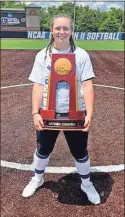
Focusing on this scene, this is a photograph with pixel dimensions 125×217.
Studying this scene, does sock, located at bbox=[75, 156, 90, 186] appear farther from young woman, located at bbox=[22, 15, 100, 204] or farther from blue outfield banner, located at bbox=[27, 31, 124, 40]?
blue outfield banner, located at bbox=[27, 31, 124, 40]

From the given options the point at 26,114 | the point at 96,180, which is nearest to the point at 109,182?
the point at 96,180

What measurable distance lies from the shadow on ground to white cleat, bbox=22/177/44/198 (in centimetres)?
17

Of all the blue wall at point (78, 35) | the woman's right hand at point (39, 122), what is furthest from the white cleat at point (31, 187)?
the blue wall at point (78, 35)

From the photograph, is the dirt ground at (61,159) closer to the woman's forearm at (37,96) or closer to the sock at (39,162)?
the sock at (39,162)

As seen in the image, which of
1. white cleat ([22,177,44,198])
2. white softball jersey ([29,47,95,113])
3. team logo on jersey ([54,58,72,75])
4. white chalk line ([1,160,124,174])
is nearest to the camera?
team logo on jersey ([54,58,72,75])

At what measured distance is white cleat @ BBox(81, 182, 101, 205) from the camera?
13.0 ft

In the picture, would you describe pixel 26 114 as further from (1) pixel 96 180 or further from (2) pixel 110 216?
(2) pixel 110 216

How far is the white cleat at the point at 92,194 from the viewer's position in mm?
3967

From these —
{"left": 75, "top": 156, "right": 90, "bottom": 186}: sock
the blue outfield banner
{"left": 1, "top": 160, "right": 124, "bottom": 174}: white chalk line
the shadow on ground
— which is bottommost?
the shadow on ground

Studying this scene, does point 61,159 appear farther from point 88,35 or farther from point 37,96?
point 88,35

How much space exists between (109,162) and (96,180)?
0.66 meters

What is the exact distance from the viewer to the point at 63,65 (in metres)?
3.25

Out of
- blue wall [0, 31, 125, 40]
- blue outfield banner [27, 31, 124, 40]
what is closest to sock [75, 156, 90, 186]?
blue wall [0, 31, 125, 40]

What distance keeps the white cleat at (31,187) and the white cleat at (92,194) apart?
61 cm
